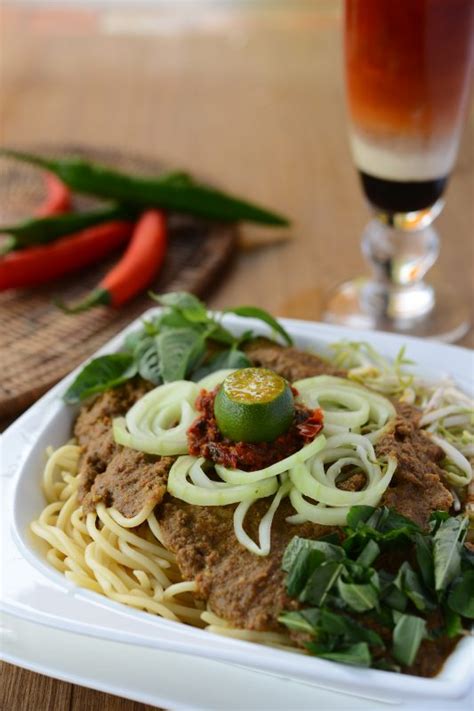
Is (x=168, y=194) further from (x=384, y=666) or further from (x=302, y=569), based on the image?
(x=384, y=666)

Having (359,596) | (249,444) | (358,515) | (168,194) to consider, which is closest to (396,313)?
(168,194)

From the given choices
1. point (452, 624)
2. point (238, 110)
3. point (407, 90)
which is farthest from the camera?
point (238, 110)

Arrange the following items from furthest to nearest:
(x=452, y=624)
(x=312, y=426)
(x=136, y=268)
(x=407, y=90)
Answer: (x=136, y=268) → (x=407, y=90) → (x=312, y=426) → (x=452, y=624)

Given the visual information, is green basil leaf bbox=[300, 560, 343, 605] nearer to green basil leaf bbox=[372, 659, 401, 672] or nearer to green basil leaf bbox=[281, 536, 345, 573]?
green basil leaf bbox=[281, 536, 345, 573]

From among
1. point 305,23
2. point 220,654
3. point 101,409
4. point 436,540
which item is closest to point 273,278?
point 101,409

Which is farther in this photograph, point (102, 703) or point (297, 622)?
point (102, 703)
